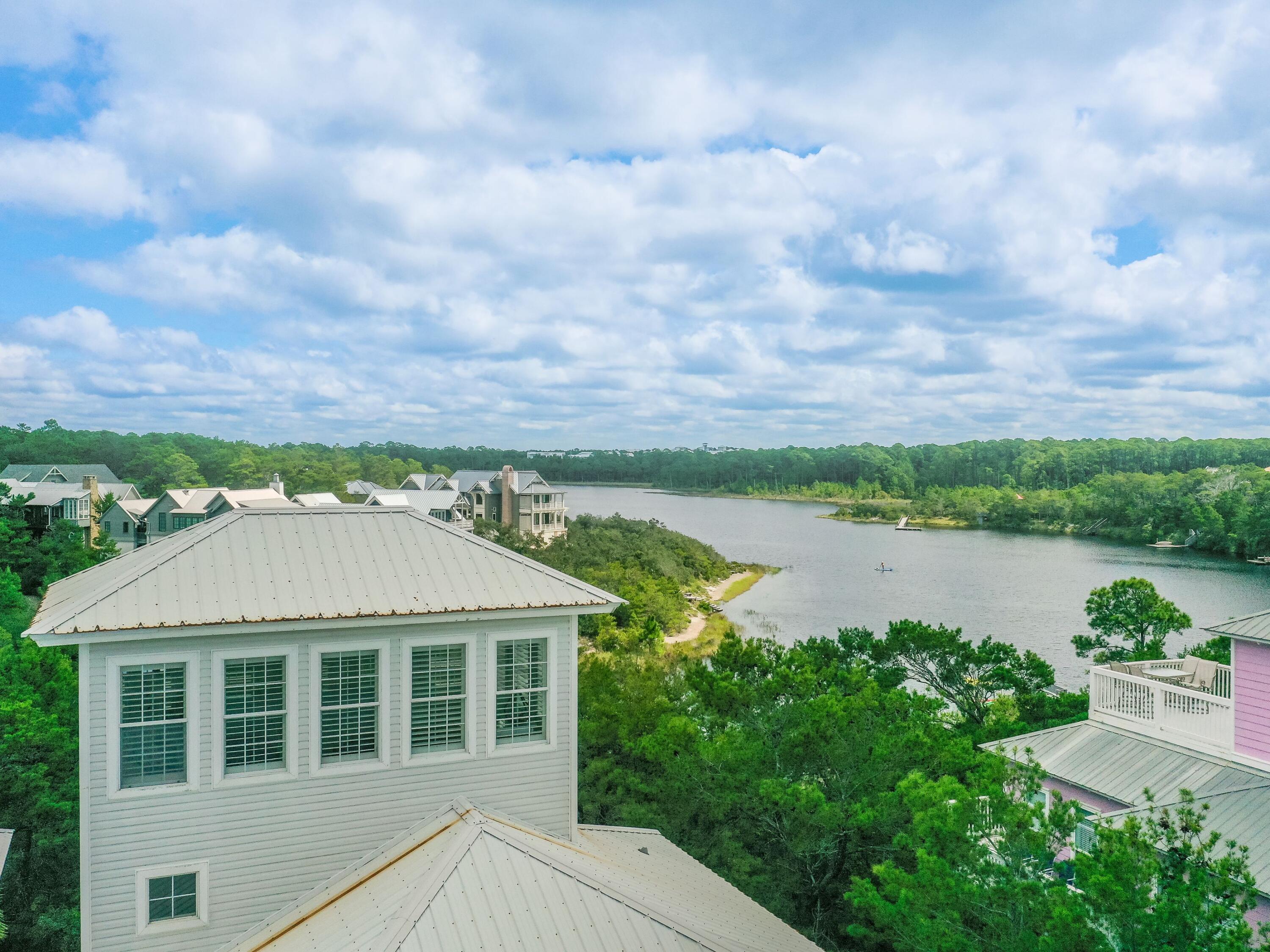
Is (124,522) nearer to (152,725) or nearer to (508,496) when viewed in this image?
(508,496)

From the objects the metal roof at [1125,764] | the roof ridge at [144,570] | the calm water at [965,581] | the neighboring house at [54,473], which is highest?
the roof ridge at [144,570]

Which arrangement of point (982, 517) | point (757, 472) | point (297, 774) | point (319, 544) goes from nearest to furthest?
1. point (297, 774)
2. point (319, 544)
3. point (982, 517)
4. point (757, 472)

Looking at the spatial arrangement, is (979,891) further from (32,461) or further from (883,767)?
(32,461)

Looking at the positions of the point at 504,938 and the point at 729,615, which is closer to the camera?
the point at 504,938

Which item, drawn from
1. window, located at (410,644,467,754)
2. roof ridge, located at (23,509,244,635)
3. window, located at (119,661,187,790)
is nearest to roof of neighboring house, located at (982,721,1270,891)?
window, located at (410,644,467,754)

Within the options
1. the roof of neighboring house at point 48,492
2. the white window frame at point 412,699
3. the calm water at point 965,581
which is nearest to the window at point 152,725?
the white window frame at point 412,699

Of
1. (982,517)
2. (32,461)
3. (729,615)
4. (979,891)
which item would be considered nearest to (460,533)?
(979,891)

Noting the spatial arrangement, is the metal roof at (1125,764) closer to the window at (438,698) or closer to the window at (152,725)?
the window at (438,698)
